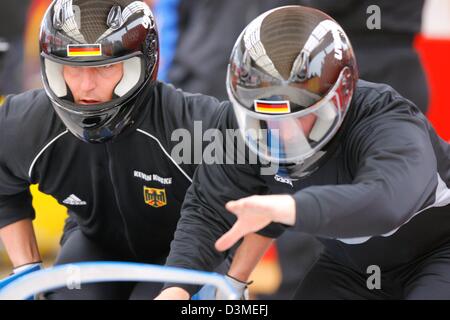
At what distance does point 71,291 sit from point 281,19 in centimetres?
157

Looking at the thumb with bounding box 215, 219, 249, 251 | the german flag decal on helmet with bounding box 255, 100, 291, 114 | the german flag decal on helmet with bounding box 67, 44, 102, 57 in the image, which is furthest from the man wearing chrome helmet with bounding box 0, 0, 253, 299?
the thumb with bounding box 215, 219, 249, 251

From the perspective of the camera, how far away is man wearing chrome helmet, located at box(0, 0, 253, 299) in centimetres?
376

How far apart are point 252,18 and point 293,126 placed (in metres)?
3.35

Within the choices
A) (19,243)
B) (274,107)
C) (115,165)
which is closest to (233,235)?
(274,107)

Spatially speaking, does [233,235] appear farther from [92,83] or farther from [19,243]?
[19,243]

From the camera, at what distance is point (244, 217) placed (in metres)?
2.88

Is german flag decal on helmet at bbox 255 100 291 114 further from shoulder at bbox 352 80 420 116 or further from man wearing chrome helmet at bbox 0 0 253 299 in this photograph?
man wearing chrome helmet at bbox 0 0 253 299

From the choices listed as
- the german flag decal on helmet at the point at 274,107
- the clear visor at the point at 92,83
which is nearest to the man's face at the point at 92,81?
the clear visor at the point at 92,83

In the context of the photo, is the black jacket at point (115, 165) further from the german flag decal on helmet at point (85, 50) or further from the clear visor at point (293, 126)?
the clear visor at point (293, 126)

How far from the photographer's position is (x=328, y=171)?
353cm

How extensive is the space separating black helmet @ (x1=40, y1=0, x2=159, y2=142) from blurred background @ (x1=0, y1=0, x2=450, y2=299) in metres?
1.94

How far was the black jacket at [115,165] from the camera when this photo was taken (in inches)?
157
